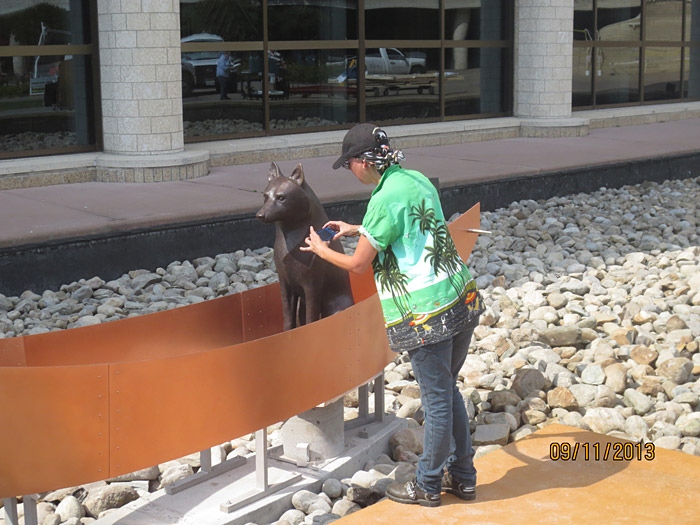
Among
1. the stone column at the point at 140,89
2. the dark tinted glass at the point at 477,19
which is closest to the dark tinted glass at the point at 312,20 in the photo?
the dark tinted glass at the point at 477,19

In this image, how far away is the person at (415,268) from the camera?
12.2ft

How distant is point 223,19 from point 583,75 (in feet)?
24.2

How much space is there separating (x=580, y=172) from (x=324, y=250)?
850 centimetres

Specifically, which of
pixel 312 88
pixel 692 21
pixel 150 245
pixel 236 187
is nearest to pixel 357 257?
pixel 150 245

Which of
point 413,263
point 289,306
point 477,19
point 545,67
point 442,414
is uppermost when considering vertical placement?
point 477,19

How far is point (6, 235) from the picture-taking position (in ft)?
25.0

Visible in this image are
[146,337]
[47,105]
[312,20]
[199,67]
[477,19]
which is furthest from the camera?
[477,19]

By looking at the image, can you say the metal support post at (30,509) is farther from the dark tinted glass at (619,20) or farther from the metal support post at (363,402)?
the dark tinted glass at (619,20)

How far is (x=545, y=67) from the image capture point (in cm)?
1471

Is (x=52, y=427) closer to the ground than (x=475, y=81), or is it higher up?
closer to the ground

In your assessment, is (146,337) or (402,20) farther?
(402,20)

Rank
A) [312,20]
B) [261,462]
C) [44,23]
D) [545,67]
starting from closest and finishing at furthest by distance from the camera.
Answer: [261,462], [44,23], [312,20], [545,67]

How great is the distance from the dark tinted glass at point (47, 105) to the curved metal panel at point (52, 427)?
7.57 meters
